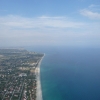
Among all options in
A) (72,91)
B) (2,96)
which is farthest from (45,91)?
(2,96)

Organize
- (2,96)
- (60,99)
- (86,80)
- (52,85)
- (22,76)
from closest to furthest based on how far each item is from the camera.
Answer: (60,99), (2,96), (52,85), (86,80), (22,76)

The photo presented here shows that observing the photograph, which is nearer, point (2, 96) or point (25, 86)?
point (2, 96)

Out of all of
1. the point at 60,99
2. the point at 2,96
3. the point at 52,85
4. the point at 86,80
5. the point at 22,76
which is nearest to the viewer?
the point at 60,99

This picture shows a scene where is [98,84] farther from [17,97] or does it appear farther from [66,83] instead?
[17,97]

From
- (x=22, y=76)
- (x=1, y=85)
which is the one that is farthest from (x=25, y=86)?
(x=22, y=76)

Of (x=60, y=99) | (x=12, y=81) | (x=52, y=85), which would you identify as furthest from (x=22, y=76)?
(x=60, y=99)

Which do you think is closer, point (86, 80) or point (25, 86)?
point (25, 86)

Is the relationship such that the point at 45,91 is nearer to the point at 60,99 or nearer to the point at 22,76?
the point at 60,99
